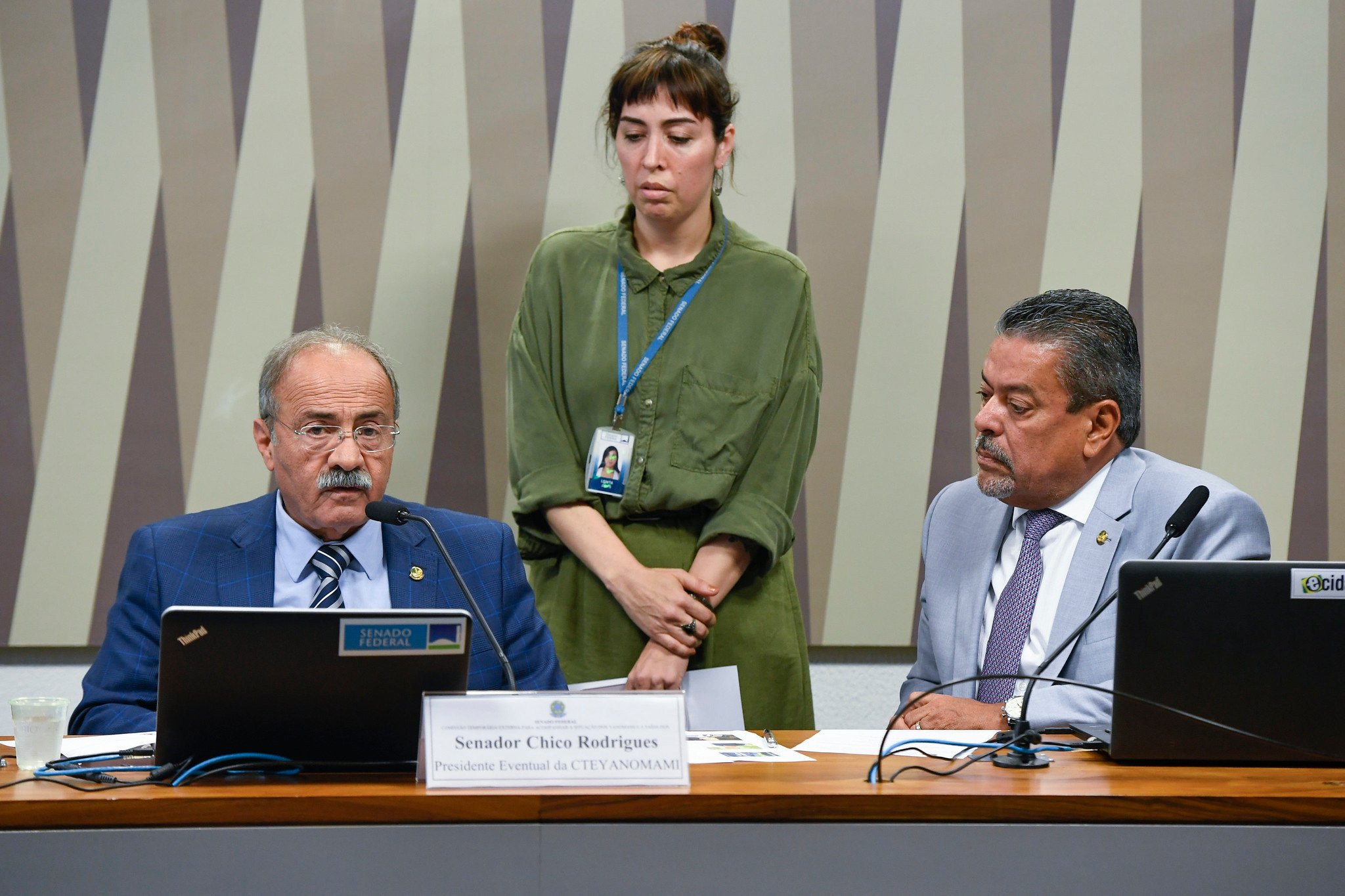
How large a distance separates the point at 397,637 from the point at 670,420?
45.8 inches

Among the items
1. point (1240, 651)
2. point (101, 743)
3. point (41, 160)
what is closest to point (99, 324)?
point (41, 160)

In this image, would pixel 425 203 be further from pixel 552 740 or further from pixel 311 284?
pixel 552 740

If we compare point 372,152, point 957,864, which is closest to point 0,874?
point 957,864

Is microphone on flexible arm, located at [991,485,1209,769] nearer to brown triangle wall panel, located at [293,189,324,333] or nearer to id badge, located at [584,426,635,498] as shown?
id badge, located at [584,426,635,498]

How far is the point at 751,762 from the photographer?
5.25 feet

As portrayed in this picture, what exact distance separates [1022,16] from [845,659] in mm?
1702

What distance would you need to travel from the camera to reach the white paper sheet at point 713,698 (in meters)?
2.38

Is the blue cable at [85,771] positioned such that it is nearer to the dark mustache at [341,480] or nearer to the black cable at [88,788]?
the black cable at [88,788]

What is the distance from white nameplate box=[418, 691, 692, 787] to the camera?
137cm

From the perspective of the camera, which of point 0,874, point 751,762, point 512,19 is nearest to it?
point 0,874

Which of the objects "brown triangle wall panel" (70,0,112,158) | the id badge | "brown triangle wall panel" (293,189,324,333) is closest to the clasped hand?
the id badge

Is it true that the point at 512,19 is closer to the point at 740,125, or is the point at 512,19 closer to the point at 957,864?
the point at 740,125

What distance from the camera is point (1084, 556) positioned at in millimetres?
2113

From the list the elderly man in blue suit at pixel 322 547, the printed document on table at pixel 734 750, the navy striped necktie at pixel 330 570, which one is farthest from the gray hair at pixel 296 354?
the printed document on table at pixel 734 750
